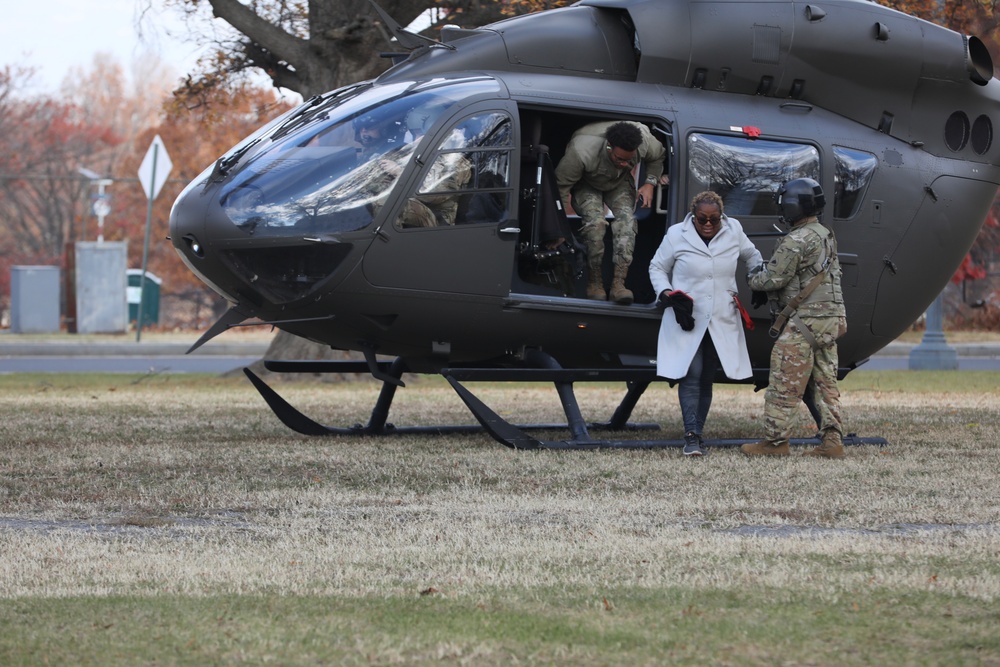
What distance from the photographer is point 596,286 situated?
10.4 metres

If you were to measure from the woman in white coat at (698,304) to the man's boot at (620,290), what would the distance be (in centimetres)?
31

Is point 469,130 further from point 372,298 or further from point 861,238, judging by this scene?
point 861,238

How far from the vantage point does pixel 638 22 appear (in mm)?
10500

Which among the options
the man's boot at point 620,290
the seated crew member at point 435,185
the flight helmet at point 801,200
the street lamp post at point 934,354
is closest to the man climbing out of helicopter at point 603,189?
the man's boot at point 620,290

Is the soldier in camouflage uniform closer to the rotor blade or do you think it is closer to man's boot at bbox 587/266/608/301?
man's boot at bbox 587/266/608/301

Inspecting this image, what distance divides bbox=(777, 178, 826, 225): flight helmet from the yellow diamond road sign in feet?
62.7

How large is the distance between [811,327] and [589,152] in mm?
2025

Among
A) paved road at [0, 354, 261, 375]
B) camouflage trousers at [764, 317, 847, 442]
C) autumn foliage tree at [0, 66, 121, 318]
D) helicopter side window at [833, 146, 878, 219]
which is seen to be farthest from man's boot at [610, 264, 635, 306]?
autumn foliage tree at [0, 66, 121, 318]

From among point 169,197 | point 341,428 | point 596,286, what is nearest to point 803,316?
point 596,286

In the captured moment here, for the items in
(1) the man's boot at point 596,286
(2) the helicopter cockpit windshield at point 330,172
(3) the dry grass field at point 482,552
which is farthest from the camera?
(1) the man's boot at point 596,286

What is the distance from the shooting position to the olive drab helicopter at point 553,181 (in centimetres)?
958

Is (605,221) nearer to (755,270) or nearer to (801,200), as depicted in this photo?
(755,270)

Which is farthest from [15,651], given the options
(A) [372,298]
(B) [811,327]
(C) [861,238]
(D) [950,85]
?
(D) [950,85]

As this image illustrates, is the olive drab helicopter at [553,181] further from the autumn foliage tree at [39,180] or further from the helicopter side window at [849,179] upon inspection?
the autumn foliage tree at [39,180]
